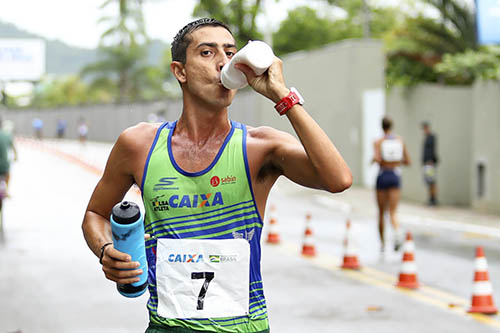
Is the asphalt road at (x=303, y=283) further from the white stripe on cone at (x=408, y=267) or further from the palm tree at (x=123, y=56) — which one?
the palm tree at (x=123, y=56)

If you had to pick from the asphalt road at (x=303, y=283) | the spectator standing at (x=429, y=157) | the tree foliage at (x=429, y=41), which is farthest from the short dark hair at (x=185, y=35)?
the tree foliage at (x=429, y=41)

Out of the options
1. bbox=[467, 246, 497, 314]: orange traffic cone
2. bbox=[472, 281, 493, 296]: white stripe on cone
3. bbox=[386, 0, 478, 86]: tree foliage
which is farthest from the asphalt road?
bbox=[386, 0, 478, 86]: tree foliage

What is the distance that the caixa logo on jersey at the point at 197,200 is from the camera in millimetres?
3326

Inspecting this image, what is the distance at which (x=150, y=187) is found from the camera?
3.39 meters

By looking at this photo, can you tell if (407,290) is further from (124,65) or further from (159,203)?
(124,65)

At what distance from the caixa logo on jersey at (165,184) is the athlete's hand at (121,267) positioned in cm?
33

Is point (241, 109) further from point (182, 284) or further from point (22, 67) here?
point (182, 284)

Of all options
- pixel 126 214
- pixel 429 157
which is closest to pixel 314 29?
pixel 429 157

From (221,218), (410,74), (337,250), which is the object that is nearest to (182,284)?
(221,218)

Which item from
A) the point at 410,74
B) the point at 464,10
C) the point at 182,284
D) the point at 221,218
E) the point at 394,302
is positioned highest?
the point at 464,10

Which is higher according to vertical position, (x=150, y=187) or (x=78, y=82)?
(x=78, y=82)

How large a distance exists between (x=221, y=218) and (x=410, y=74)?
804 inches

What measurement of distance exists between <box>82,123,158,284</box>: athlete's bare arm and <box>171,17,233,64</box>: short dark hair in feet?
1.11

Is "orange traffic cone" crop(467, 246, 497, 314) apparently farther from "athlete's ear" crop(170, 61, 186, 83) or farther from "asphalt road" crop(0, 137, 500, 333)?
"athlete's ear" crop(170, 61, 186, 83)
